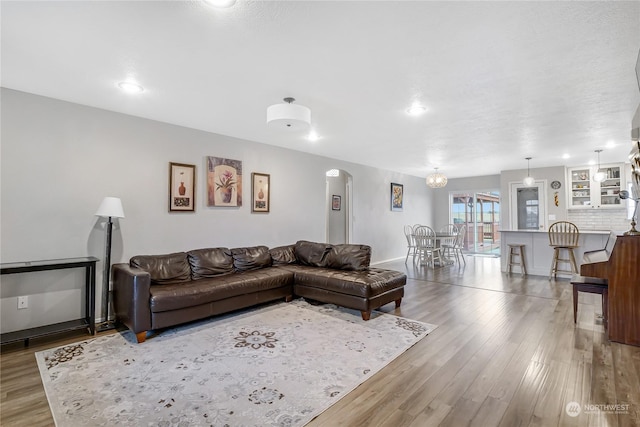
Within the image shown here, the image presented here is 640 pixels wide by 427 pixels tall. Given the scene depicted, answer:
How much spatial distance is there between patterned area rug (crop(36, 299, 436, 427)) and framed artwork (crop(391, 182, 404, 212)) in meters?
4.98

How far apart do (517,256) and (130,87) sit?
7.26 metres

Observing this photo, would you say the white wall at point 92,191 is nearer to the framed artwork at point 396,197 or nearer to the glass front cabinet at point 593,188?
the framed artwork at point 396,197

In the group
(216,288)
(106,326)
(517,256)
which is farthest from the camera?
(517,256)

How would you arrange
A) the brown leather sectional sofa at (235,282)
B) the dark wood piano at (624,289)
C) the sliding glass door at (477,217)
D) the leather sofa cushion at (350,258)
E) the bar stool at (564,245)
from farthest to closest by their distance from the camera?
1. the sliding glass door at (477,217)
2. the bar stool at (564,245)
3. the leather sofa cushion at (350,258)
4. the brown leather sectional sofa at (235,282)
5. the dark wood piano at (624,289)

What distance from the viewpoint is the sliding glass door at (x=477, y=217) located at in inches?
382

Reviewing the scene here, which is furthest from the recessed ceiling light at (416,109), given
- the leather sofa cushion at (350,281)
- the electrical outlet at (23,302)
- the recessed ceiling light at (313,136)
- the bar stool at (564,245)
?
the electrical outlet at (23,302)

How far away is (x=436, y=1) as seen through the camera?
174 cm

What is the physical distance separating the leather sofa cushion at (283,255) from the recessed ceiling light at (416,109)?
2.82 metres

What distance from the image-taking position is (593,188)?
707 cm

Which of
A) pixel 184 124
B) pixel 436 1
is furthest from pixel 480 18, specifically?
pixel 184 124

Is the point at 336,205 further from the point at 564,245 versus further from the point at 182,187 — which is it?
the point at 564,245

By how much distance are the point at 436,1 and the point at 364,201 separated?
18.4 ft

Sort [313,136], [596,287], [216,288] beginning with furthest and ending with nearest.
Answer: [313,136]
[216,288]
[596,287]

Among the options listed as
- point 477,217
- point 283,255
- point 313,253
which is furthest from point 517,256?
point 283,255
